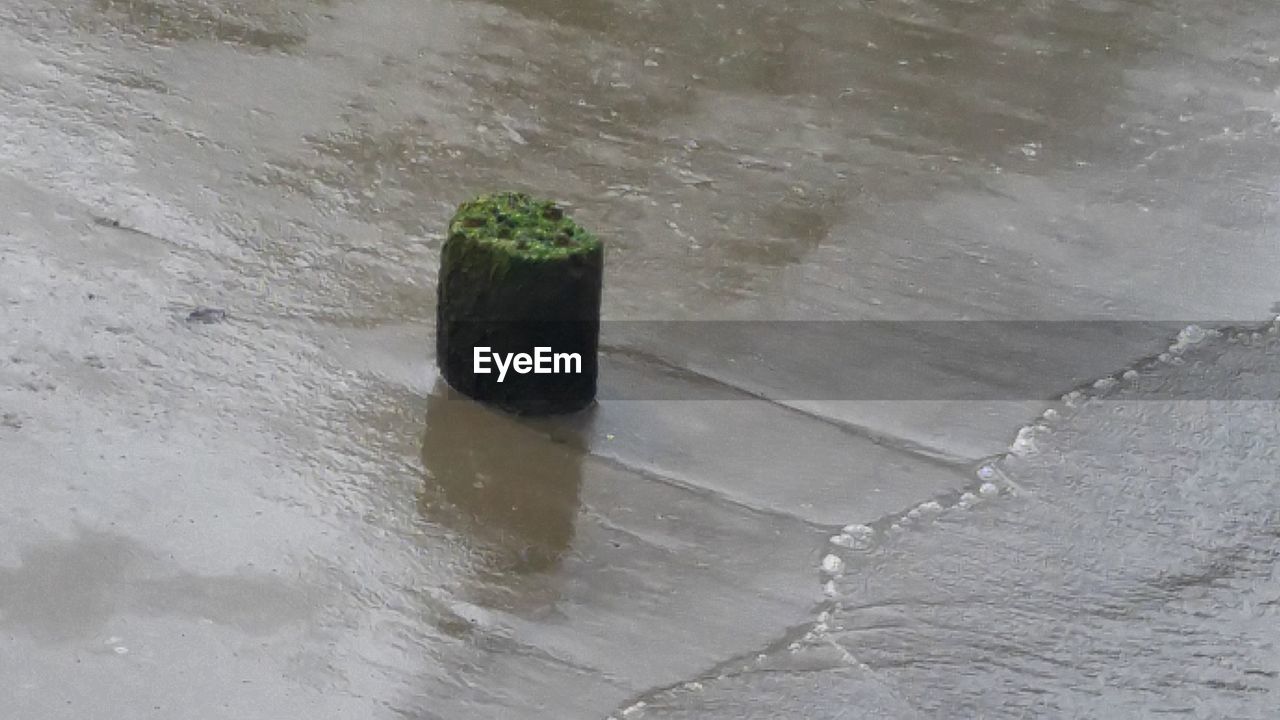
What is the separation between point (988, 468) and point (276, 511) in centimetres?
242

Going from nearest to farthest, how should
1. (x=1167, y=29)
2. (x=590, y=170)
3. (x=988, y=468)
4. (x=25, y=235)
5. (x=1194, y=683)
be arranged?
(x=1194, y=683)
(x=988, y=468)
(x=25, y=235)
(x=590, y=170)
(x=1167, y=29)

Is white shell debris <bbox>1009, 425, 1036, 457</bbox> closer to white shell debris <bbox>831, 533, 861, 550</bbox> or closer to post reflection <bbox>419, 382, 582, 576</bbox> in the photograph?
white shell debris <bbox>831, 533, 861, 550</bbox>

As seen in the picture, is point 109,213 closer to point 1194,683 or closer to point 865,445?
point 865,445

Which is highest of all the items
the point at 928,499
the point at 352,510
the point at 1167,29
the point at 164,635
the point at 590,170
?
the point at 1167,29

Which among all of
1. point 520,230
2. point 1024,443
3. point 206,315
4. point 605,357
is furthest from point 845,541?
point 206,315

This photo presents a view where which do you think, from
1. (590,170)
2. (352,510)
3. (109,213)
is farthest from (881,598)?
(109,213)

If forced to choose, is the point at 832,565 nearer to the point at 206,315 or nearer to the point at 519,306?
the point at 519,306

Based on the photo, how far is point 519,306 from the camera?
552 cm

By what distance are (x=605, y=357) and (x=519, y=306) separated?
739 mm

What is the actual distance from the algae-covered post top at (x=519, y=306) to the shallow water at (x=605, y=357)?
129 millimetres

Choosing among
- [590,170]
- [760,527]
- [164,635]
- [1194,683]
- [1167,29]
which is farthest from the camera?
[1167,29]

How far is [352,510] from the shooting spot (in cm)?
522

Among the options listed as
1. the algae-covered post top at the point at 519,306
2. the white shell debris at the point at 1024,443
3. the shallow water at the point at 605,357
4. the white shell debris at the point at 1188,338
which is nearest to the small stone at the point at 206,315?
the shallow water at the point at 605,357

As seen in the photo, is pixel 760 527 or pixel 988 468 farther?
pixel 988 468
